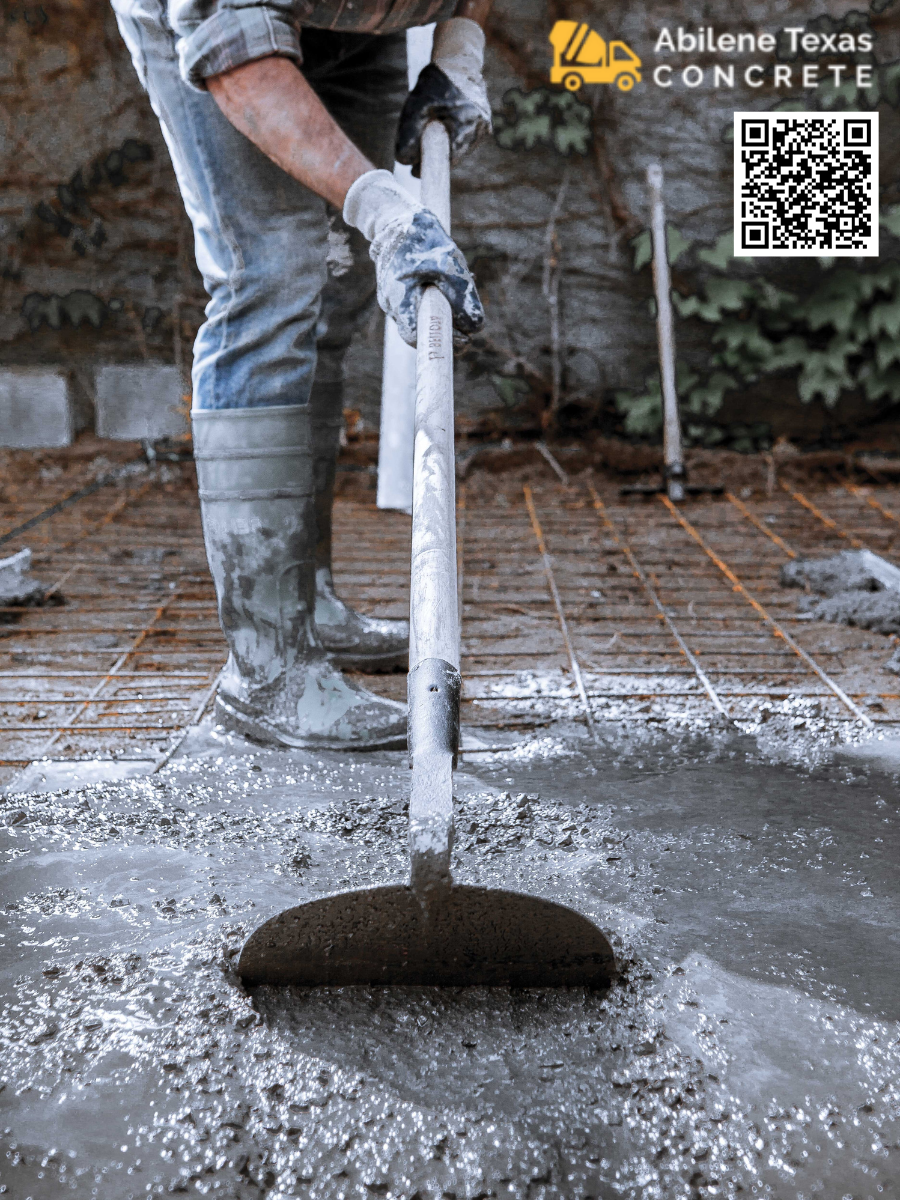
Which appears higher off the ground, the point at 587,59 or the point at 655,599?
the point at 587,59

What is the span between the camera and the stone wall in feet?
15.4

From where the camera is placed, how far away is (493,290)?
500cm

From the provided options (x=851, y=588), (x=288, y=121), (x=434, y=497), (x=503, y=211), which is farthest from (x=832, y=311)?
(x=434, y=497)

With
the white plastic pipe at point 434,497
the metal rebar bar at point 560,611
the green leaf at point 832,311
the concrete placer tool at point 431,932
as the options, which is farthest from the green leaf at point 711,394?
the concrete placer tool at point 431,932

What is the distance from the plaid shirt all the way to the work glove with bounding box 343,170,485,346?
0.77 feet

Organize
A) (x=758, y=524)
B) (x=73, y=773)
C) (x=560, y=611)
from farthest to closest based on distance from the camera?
(x=758, y=524) < (x=560, y=611) < (x=73, y=773)

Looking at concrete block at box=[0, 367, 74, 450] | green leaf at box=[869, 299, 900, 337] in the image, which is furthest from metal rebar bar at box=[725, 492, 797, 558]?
concrete block at box=[0, 367, 74, 450]

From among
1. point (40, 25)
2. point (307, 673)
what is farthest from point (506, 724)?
point (40, 25)

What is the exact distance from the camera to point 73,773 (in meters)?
1.75

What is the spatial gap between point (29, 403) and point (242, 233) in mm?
3659

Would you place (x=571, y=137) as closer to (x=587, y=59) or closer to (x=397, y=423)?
(x=587, y=59)

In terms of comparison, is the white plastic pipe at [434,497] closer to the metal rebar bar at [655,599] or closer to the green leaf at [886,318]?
the metal rebar bar at [655,599]

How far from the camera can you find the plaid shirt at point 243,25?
155 centimetres

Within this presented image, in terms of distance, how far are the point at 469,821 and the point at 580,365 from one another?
384cm
